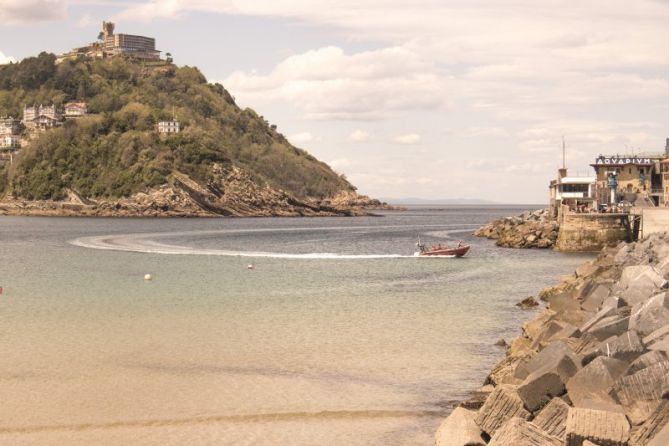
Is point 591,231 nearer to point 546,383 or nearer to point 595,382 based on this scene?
point 546,383

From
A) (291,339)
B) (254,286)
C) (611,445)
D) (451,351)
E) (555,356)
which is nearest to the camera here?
(611,445)

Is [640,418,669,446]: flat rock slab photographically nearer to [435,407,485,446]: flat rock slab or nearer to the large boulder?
[435,407,485,446]: flat rock slab

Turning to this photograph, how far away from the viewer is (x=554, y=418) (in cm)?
1395

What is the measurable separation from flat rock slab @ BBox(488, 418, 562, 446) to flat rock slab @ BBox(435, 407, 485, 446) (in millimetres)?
1099

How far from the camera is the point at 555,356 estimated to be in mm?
16266

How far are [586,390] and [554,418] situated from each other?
46.1 inches

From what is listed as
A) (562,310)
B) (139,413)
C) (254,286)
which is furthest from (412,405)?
(254,286)

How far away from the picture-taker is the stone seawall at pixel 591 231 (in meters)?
68.3

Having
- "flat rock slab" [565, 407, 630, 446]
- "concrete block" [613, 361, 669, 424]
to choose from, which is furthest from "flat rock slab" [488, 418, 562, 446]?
"concrete block" [613, 361, 669, 424]

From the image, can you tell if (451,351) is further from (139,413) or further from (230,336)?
(139,413)

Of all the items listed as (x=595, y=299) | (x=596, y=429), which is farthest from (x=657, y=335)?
(x=595, y=299)

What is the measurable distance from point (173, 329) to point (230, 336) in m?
2.65

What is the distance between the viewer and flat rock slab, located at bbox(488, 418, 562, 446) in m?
12.4

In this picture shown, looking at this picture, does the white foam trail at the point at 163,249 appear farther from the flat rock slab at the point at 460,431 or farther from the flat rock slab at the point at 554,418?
the flat rock slab at the point at 554,418
